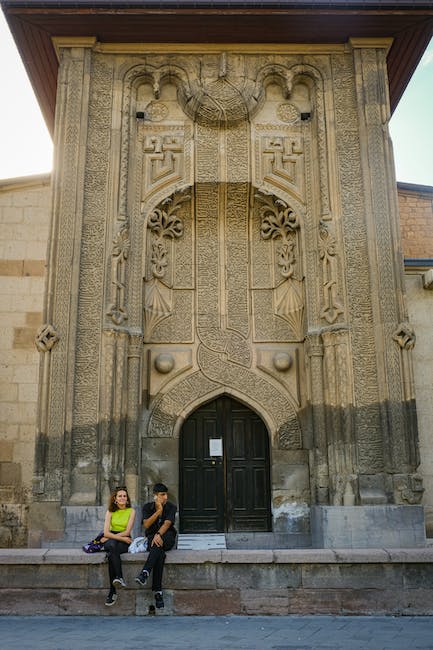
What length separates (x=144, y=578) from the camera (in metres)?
7.04

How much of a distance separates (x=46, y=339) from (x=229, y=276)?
391 cm

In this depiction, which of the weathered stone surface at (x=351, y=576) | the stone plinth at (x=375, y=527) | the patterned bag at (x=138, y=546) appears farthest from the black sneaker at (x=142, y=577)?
the stone plinth at (x=375, y=527)

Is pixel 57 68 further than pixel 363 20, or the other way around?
pixel 57 68

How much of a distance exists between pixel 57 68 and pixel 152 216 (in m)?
4.39

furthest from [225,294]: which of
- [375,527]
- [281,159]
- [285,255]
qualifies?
[375,527]

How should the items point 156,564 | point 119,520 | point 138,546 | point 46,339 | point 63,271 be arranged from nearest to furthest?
point 156,564, point 138,546, point 119,520, point 46,339, point 63,271

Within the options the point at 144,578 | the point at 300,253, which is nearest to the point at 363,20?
the point at 300,253

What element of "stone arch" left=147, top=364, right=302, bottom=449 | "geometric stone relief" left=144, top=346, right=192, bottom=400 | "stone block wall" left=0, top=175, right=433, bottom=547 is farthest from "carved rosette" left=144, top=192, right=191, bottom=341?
"stone block wall" left=0, top=175, right=433, bottom=547

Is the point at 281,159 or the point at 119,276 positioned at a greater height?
the point at 281,159

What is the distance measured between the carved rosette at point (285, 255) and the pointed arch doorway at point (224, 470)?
6.69 ft

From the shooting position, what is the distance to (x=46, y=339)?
10.4 metres

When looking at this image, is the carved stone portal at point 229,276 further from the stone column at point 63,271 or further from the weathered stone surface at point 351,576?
the weathered stone surface at point 351,576

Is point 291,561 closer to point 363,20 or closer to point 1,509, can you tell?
point 1,509

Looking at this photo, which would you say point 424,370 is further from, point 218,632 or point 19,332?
point 19,332
